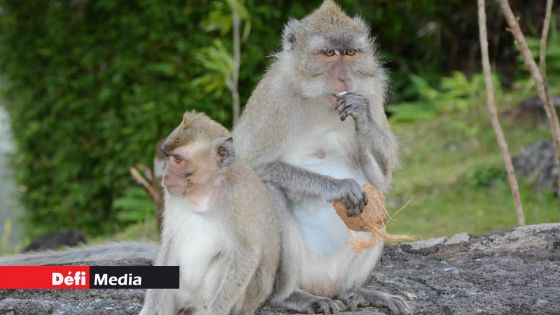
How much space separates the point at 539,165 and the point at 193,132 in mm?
5738

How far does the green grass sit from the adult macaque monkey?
3598mm

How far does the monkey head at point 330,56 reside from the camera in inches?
216

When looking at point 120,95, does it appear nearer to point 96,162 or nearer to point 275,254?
point 96,162

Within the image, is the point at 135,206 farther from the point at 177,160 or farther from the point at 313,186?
the point at 177,160

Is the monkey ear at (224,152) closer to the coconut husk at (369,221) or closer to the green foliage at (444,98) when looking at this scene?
the coconut husk at (369,221)

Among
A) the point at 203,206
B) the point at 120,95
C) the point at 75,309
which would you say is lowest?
the point at 75,309

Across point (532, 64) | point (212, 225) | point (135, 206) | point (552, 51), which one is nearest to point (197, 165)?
point (212, 225)

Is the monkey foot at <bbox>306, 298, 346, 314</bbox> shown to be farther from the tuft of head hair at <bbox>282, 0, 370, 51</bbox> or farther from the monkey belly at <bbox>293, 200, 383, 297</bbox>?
the tuft of head hair at <bbox>282, 0, 370, 51</bbox>

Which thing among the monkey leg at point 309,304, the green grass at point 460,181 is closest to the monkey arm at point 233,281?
the monkey leg at point 309,304

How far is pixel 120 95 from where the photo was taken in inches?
453

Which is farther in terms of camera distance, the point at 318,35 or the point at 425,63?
the point at 425,63

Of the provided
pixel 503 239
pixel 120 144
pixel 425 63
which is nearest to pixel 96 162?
pixel 120 144

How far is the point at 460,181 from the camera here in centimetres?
1041

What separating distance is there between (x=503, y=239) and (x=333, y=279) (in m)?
1.61
